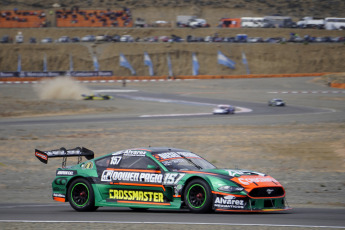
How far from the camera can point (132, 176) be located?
10312 mm

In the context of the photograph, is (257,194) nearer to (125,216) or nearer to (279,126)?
(125,216)

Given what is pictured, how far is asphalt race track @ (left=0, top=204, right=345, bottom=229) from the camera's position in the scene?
8.54m

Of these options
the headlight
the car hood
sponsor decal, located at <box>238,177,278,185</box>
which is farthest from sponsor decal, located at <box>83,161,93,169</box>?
sponsor decal, located at <box>238,177,278,185</box>

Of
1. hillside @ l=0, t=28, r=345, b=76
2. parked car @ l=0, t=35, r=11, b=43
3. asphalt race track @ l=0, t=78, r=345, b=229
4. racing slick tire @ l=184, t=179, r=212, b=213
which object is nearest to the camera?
asphalt race track @ l=0, t=78, r=345, b=229

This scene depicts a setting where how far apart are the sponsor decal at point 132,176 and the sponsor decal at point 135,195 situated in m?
0.20

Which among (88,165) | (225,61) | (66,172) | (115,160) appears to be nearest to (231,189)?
(115,160)

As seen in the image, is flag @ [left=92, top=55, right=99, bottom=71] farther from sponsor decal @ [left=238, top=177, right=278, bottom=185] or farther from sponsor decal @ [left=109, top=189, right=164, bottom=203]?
sponsor decal @ [left=238, top=177, right=278, bottom=185]

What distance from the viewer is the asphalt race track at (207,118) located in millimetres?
9000

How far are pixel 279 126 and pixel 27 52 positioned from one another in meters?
59.4

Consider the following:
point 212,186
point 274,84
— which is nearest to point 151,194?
point 212,186

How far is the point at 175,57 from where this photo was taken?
80.6 meters

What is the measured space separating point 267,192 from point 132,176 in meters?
2.36

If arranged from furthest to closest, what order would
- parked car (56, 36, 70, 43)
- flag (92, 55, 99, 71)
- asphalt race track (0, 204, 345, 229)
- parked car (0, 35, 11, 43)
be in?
parked car (56, 36, 70, 43)
parked car (0, 35, 11, 43)
flag (92, 55, 99, 71)
asphalt race track (0, 204, 345, 229)

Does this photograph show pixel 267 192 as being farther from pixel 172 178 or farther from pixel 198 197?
pixel 172 178
